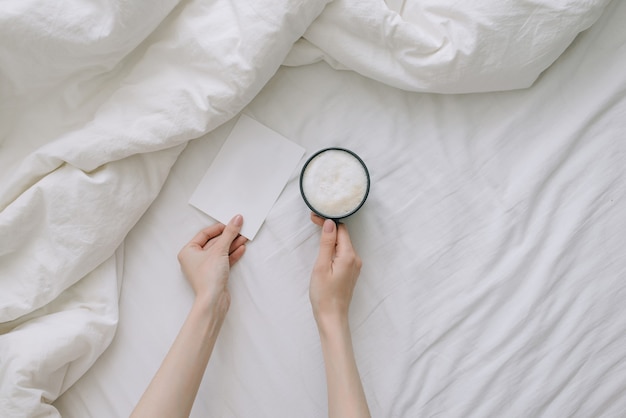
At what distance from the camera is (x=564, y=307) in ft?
2.53

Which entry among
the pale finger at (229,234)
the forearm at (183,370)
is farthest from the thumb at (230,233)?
the forearm at (183,370)

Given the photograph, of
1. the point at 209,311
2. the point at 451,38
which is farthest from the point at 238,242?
the point at 451,38

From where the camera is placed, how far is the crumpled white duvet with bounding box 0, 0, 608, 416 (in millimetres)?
724

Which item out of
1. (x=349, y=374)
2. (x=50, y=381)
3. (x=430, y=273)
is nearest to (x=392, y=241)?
(x=430, y=273)

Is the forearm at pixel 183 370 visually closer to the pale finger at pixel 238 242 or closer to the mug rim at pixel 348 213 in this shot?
the pale finger at pixel 238 242

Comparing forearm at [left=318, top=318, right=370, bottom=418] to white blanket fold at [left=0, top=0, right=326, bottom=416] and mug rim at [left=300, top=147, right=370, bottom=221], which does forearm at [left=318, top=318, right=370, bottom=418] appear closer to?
mug rim at [left=300, top=147, right=370, bottom=221]

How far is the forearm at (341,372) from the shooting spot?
0.71m

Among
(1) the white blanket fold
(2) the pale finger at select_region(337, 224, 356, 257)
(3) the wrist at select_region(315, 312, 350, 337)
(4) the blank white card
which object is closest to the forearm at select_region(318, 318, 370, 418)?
(3) the wrist at select_region(315, 312, 350, 337)

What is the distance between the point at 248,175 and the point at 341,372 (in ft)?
1.17

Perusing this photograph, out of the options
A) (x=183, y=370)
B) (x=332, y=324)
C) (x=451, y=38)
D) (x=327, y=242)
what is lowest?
(x=183, y=370)

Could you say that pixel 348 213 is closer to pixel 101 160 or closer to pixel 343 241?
pixel 343 241

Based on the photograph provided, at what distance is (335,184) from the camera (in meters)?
0.75

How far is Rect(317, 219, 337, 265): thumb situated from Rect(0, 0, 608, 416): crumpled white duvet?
24 cm

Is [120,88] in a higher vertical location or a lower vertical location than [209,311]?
higher
